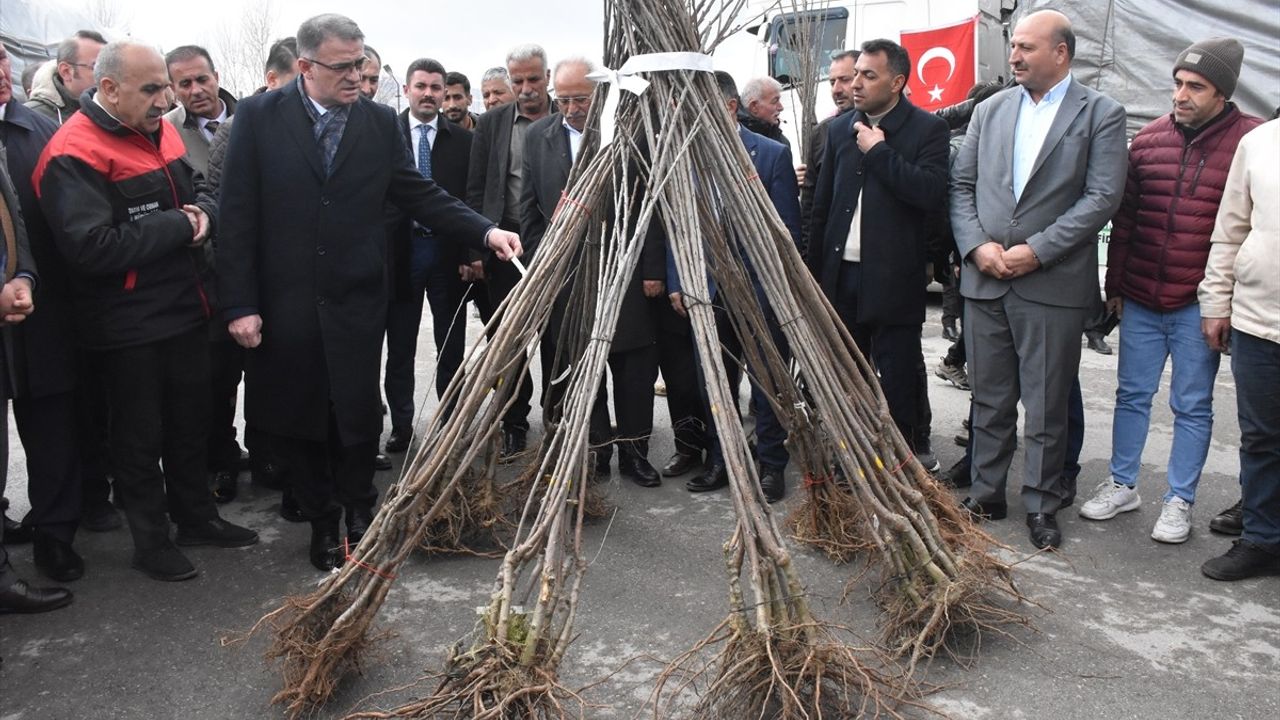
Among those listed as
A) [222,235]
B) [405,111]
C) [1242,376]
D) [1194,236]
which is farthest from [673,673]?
[405,111]

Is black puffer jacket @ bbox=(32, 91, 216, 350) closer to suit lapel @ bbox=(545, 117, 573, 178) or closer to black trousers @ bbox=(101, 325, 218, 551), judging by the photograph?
black trousers @ bbox=(101, 325, 218, 551)

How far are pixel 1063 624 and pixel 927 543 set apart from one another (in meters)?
0.57

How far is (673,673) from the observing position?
2.89 meters

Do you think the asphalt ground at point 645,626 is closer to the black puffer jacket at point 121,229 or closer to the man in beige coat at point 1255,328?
the man in beige coat at point 1255,328

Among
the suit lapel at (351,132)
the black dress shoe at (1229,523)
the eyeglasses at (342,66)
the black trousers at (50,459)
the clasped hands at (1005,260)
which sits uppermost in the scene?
the eyeglasses at (342,66)

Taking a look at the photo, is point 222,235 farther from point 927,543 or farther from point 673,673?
point 927,543

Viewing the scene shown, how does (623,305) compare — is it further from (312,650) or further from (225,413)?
(312,650)

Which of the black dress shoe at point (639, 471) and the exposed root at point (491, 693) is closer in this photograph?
the exposed root at point (491, 693)

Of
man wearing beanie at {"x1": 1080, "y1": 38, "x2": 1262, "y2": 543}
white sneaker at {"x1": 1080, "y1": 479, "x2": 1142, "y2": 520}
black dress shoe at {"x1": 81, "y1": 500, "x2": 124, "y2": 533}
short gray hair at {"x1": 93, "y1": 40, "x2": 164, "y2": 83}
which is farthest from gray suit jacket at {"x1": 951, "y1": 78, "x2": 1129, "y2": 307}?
black dress shoe at {"x1": 81, "y1": 500, "x2": 124, "y2": 533}

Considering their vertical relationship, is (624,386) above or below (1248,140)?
below

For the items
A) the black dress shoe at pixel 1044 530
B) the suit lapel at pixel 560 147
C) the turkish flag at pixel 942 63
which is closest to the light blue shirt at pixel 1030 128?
the black dress shoe at pixel 1044 530

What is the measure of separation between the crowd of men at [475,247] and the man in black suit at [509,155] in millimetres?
407

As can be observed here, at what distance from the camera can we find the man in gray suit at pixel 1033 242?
378 cm

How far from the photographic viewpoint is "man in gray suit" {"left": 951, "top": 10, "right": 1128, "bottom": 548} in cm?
378
